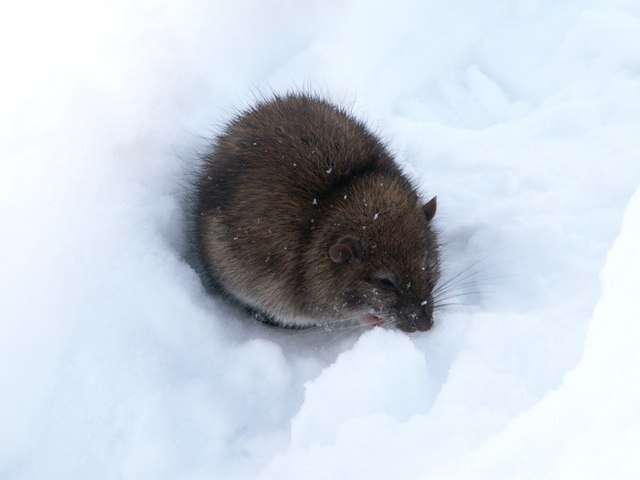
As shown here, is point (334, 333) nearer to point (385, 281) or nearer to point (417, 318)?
point (385, 281)

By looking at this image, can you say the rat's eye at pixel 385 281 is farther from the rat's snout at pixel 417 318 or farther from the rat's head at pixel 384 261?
the rat's snout at pixel 417 318

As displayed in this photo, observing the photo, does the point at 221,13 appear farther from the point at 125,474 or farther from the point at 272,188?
the point at 125,474

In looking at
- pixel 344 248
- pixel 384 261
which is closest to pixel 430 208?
pixel 384 261

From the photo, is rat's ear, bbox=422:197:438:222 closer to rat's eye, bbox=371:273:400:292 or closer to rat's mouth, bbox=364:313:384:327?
rat's eye, bbox=371:273:400:292

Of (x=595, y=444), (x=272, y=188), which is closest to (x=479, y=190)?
(x=272, y=188)

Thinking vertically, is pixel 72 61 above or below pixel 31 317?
above

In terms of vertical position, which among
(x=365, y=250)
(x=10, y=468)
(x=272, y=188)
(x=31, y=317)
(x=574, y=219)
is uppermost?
(x=31, y=317)

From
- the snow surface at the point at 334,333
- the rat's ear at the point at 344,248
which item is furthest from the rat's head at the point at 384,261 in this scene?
the snow surface at the point at 334,333
